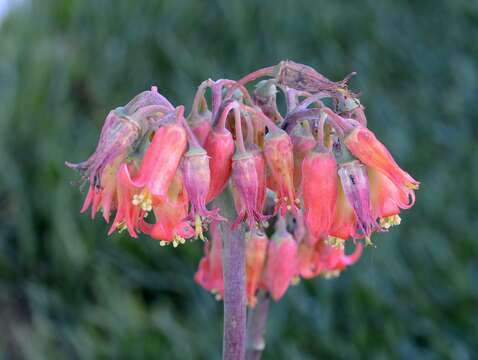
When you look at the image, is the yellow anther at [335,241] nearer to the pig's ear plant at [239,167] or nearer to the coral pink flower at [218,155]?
the pig's ear plant at [239,167]

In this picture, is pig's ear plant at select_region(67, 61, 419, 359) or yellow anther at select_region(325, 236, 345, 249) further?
yellow anther at select_region(325, 236, 345, 249)

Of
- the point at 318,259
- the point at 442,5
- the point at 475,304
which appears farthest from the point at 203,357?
the point at 442,5

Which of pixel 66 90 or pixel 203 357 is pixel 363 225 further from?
pixel 66 90

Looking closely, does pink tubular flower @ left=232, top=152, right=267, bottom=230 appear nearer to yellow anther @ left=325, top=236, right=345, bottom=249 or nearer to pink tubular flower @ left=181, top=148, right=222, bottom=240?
pink tubular flower @ left=181, top=148, right=222, bottom=240

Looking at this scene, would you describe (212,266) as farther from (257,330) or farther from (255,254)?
(257,330)

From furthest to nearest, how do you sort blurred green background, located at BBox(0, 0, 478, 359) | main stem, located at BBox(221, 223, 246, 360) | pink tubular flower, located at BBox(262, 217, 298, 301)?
1. blurred green background, located at BBox(0, 0, 478, 359)
2. pink tubular flower, located at BBox(262, 217, 298, 301)
3. main stem, located at BBox(221, 223, 246, 360)

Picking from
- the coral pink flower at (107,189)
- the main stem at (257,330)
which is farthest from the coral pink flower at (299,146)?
the main stem at (257,330)

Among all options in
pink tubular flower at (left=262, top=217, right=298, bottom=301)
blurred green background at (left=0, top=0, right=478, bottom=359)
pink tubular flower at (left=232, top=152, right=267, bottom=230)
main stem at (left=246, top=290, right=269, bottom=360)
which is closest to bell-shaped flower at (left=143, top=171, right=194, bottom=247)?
pink tubular flower at (left=232, top=152, right=267, bottom=230)

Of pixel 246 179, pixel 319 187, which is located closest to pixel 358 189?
pixel 319 187
